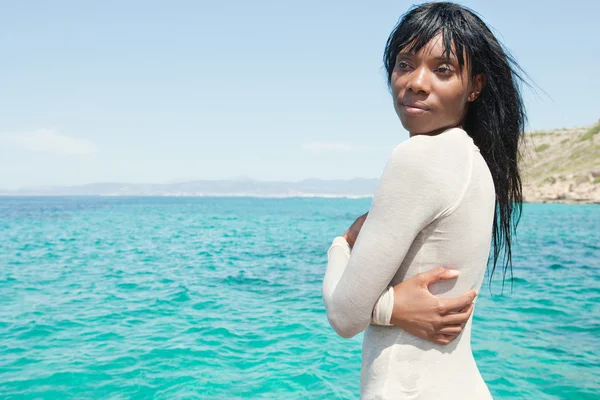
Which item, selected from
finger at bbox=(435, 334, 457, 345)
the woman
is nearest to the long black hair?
the woman

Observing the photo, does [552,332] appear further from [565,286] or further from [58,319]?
Answer: [58,319]

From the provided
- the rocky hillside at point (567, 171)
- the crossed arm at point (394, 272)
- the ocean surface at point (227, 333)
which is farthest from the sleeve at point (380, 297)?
the rocky hillside at point (567, 171)

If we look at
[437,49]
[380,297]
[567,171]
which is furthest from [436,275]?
[567,171]

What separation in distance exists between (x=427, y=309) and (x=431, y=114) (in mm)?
650

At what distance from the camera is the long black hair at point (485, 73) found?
5.93ft

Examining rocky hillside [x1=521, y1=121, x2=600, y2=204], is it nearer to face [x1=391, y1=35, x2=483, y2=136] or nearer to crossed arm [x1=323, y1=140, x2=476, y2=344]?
face [x1=391, y1=35, x2=483, y2=136]

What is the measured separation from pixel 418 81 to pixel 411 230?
534 millimetres

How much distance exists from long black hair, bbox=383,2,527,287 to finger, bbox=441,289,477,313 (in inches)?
14.9

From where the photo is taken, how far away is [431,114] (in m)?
1.82

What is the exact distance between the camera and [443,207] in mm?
1611

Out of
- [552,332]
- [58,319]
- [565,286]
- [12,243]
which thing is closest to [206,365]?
[58,319]

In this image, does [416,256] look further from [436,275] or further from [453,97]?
[453,97]

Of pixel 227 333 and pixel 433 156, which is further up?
pixel 433 156

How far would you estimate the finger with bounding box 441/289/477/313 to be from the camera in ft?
5.77
